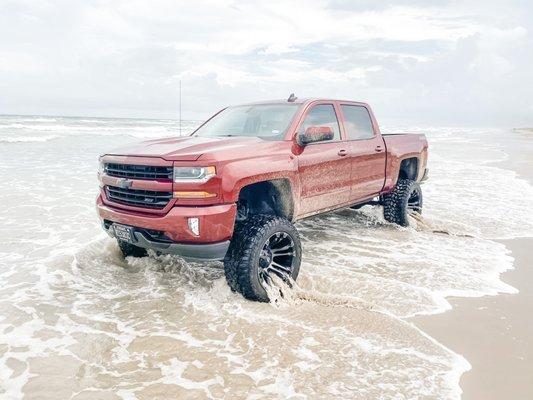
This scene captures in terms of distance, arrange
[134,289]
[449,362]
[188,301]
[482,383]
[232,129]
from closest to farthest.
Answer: [482,383] → [449,362] → [188,301] → [134,289] → [232,129]

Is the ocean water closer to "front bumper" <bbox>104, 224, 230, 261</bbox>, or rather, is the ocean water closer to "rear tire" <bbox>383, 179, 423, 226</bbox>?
"rear tire" <bbox>383, 179, 423, 226</bbox>

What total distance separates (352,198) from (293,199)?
151cm

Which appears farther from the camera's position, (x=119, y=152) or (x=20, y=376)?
(x=119, y=152)

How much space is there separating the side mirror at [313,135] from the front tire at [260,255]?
90 centimetres

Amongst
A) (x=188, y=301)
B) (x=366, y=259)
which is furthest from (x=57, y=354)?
(x=366, y=259)

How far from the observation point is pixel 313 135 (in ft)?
15.8

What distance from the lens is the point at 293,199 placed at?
4824mm

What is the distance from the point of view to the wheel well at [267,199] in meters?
4.78

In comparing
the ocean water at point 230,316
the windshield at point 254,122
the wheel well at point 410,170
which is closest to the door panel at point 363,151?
the ocean water at point 230,316

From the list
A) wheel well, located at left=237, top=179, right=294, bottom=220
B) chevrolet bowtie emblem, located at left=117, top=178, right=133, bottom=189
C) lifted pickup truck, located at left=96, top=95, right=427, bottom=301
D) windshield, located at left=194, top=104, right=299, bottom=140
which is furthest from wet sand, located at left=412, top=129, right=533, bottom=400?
chevrolet bowtie emblem, located at left=117, top=178, right=133, bottom=189

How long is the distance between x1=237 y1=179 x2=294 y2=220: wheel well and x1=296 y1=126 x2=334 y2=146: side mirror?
503 mm

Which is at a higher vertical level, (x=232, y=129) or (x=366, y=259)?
(x=232, y=129)

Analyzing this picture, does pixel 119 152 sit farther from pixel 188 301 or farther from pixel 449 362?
pixel 449 362

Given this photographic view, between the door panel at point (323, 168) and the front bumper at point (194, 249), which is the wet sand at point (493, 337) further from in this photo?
the front bumper at point (194, 249)
